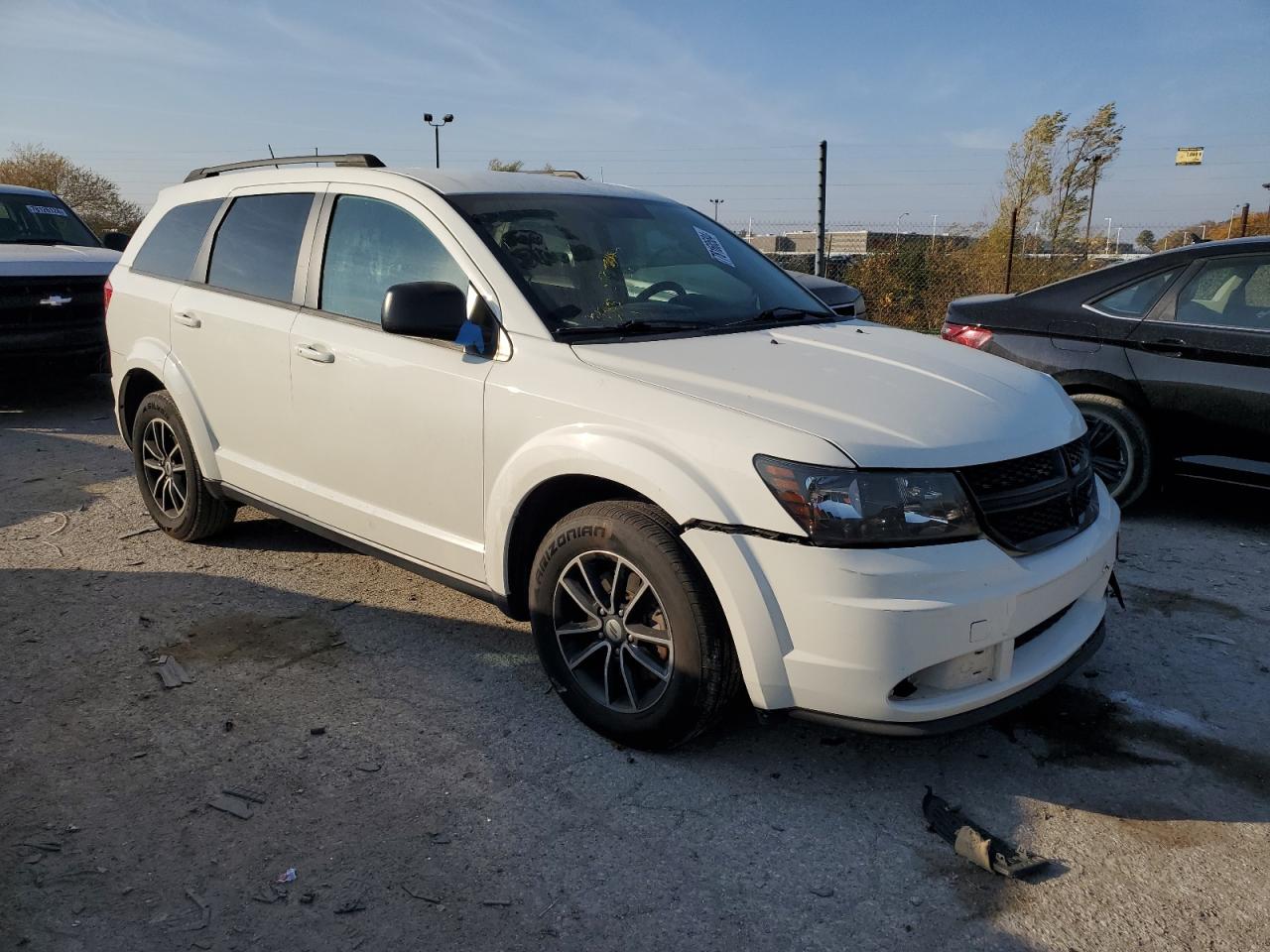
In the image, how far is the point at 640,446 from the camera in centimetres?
289

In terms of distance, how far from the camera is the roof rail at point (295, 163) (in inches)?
167

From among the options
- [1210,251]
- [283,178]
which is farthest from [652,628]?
[1210,251]

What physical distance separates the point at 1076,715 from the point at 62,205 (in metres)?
10.6

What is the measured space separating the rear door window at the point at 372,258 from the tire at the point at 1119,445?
3.65 metres

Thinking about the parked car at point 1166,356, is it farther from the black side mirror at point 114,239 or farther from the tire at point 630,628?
the black side mirror at point 114,239

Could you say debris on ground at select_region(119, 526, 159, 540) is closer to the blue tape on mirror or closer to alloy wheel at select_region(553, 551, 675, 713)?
the blue tape on mirror

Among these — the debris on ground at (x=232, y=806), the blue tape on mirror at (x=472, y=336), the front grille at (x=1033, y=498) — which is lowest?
the debris on ground at (x=232, y=806)

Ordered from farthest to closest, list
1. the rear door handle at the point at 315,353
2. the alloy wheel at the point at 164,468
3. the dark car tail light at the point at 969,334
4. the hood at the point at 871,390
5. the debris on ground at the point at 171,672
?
the dark car tail light at the point at 969,334
the alloy wheel at the point at 164,468
the rear door handle at the point at 315,353
the debris on ground at the point at 171,672
the hood at the point at 871,390

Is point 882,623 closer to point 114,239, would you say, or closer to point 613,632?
point 613,632

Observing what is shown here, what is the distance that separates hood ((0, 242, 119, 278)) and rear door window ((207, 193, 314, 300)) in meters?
4.75

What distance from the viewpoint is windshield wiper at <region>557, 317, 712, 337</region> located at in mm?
3340

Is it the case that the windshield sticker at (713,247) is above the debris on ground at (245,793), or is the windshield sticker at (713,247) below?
above

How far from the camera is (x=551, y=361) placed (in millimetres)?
3197

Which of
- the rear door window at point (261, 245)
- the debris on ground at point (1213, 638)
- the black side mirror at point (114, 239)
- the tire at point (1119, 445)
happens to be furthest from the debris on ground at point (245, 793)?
the black side mirror at point (114, 239)
